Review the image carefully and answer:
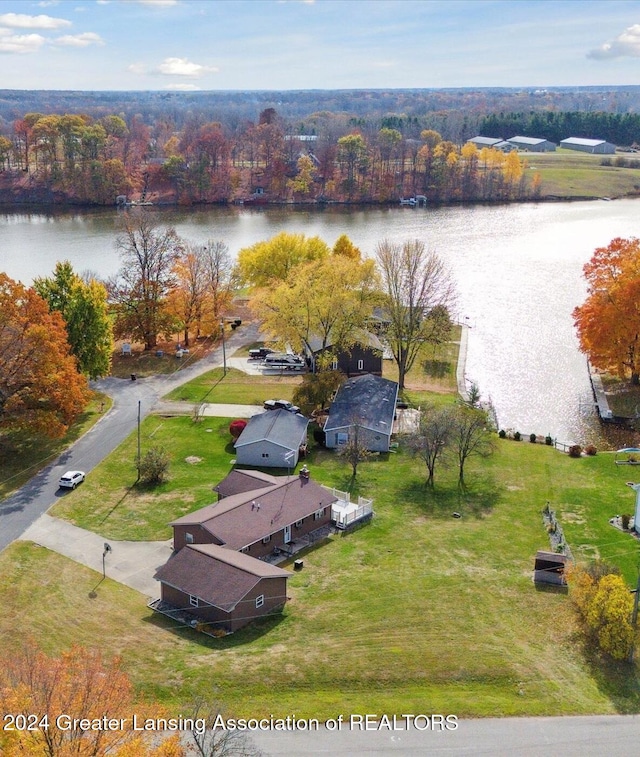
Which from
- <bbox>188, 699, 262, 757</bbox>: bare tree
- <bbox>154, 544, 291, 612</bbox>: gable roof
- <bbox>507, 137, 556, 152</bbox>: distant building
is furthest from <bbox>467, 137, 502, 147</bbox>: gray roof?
<bbox>188, 699, 262, 757</bbox>: bare tree

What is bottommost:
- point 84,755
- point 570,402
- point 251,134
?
point 570,402

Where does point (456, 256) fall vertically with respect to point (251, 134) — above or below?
below

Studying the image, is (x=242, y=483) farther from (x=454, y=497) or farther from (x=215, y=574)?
(x=454, y=497)

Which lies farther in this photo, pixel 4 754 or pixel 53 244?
pixel 53 244

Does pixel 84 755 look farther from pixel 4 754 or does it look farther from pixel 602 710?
pixel 602 710

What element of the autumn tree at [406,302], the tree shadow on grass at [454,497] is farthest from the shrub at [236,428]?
the autumn tree at [406,302]

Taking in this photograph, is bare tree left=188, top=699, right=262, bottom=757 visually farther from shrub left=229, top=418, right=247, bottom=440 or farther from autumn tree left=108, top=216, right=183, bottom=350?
autumn tree left=108, top=216, right=183, bottom=350

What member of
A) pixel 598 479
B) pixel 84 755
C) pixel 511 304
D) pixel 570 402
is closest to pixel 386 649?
pixel 84 755
